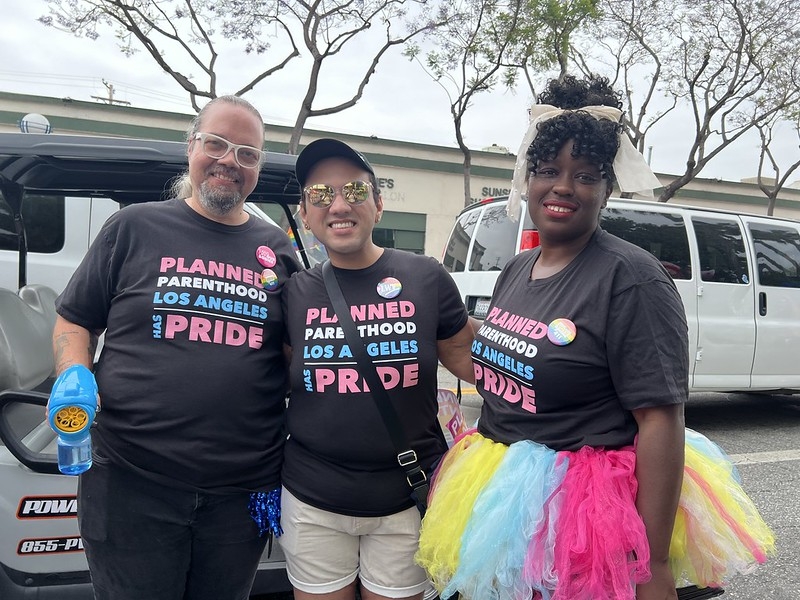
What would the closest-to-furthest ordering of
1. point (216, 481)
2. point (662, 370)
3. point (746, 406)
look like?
point (662, 370) → point (216, 481) → point (746, 406)

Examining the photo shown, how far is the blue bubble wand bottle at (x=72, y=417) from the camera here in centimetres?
160

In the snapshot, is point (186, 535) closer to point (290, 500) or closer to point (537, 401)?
point (290, 500)

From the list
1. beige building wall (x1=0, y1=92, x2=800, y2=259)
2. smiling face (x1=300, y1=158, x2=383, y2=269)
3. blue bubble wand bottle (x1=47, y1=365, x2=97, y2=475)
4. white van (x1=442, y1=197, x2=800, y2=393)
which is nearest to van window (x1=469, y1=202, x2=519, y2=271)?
white van (x1=442, y1=197, x2=800, y2=393)

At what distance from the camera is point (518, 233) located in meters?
5.38

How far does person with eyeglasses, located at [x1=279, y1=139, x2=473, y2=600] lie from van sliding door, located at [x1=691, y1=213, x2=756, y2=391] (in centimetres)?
471

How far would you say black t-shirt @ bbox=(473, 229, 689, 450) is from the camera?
4.67 feet

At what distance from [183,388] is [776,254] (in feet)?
21.2

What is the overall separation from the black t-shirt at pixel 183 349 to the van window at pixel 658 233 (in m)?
4.43

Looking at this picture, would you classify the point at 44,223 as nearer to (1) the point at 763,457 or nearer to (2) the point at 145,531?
(2) the point at 145,531

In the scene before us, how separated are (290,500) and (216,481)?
0.79 ft

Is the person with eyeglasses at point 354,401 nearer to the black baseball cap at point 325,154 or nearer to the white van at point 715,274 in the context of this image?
the black baseball cap at point 325,154

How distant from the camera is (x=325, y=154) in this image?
199 centimetres

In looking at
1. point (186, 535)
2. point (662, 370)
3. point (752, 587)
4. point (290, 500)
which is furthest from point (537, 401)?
point (752, 587)

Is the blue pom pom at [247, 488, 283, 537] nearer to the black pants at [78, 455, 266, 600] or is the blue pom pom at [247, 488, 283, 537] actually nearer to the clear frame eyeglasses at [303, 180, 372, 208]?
the black pants at [78, 455, 266, 600]
